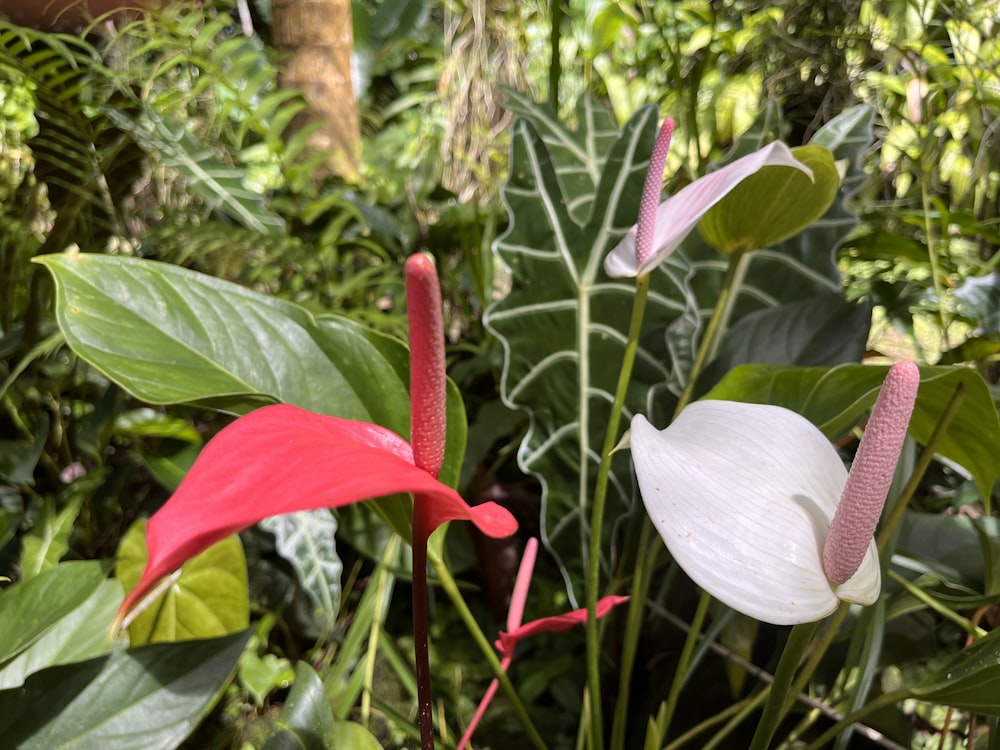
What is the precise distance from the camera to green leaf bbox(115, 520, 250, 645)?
56 cm

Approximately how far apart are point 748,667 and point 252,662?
51 cm

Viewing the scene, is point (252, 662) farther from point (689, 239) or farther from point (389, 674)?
point (689, 239)

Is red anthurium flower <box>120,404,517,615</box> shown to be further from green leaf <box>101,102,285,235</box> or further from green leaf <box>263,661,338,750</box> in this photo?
green leaf <box>101,102,285,235</box>

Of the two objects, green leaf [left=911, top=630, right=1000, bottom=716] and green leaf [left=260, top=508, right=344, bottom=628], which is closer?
green leaf [left=911, top=630, right=1000, bottom=716]

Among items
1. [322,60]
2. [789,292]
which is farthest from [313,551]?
[322,60]

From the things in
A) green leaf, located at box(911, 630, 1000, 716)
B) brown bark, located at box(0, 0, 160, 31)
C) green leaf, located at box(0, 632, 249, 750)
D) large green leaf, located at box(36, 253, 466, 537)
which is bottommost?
green leaf, located at box(0, 632, 249, 750)

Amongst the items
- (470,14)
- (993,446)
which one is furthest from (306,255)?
(470,14)

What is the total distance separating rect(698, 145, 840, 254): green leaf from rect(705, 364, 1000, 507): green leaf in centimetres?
11

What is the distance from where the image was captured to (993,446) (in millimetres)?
385

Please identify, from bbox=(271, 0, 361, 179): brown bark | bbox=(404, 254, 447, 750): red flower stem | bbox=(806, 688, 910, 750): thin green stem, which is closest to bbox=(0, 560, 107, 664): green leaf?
bbox=(404, 254, 447, 750): red flower stem

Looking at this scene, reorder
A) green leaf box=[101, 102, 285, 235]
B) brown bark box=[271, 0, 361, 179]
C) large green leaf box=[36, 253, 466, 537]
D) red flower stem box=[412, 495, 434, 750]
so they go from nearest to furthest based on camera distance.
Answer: red flower stem box=[412, 495, 434, 750] < large green leaf box=[36, 253, 466, 537] < green leaf box=[101, 102, 285, 235] < brown bark box=[271, 0, 361, 179]

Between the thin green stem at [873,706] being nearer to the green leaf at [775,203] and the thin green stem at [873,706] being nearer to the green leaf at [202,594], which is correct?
the green leaf at [775,203]

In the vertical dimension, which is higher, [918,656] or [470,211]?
[470,211]

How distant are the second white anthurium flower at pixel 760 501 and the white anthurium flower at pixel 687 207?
97 mm
